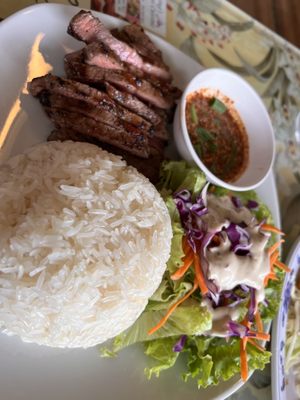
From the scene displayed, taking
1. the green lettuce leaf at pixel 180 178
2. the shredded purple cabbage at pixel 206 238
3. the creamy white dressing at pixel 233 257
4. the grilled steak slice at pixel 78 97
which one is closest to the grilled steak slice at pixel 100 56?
the grilled steak slice at pixel 78 97

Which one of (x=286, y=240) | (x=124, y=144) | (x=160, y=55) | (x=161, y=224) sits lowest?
(x=286, y=240)

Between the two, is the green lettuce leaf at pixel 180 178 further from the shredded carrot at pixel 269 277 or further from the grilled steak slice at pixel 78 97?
the shredded carrot at pixel 269 277

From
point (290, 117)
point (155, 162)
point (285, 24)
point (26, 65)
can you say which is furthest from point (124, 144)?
point (285, 24)

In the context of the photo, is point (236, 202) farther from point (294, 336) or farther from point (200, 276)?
point (294, 336)

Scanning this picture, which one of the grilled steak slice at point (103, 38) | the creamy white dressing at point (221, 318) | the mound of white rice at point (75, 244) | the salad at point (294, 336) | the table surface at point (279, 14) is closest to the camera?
the mound of white rice at point (75, 244)

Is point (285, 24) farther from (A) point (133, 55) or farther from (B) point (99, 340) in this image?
(B) point (99, 340)

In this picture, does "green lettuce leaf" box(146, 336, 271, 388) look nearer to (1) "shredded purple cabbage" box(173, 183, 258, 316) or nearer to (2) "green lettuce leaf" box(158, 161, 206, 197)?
(1) "shredded purple cabbage" box(173, 183, 258, 316)
